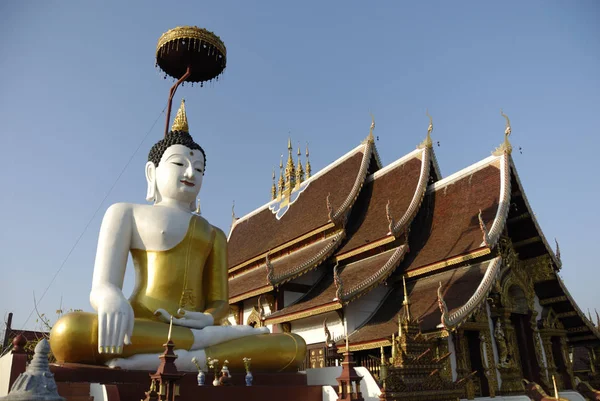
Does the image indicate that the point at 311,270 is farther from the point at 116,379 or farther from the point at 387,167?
the point at 116,379

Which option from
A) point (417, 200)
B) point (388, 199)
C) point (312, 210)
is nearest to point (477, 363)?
point (417, 200)

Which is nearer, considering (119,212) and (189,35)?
(119,212)

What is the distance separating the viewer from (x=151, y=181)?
601 cm

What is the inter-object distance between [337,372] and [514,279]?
17.2 ft

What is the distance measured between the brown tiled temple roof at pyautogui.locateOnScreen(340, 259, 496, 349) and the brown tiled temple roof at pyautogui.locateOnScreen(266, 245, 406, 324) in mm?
620

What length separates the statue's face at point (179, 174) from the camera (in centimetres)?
572

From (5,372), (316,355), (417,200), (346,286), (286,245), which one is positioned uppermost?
(417,200)

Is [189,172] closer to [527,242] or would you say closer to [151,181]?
[151,181]

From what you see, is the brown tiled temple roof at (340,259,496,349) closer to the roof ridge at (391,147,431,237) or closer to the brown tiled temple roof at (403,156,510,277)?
the brown tiled temple roof at (403,156,510,277)

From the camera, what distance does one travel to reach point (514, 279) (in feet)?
30.7

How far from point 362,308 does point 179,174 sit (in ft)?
16.5

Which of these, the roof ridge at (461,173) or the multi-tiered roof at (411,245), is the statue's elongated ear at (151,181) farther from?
the roof ridge at (461,173)

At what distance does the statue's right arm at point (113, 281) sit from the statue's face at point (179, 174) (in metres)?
0.56

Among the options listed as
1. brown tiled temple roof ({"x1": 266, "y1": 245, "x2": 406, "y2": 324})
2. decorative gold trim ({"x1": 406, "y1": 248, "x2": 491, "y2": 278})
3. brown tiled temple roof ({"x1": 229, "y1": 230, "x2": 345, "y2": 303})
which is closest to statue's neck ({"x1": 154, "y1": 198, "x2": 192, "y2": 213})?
brown tiled temple roof ({"x1": 266, "y1": 245, "x2": 406, "y2": 324})
